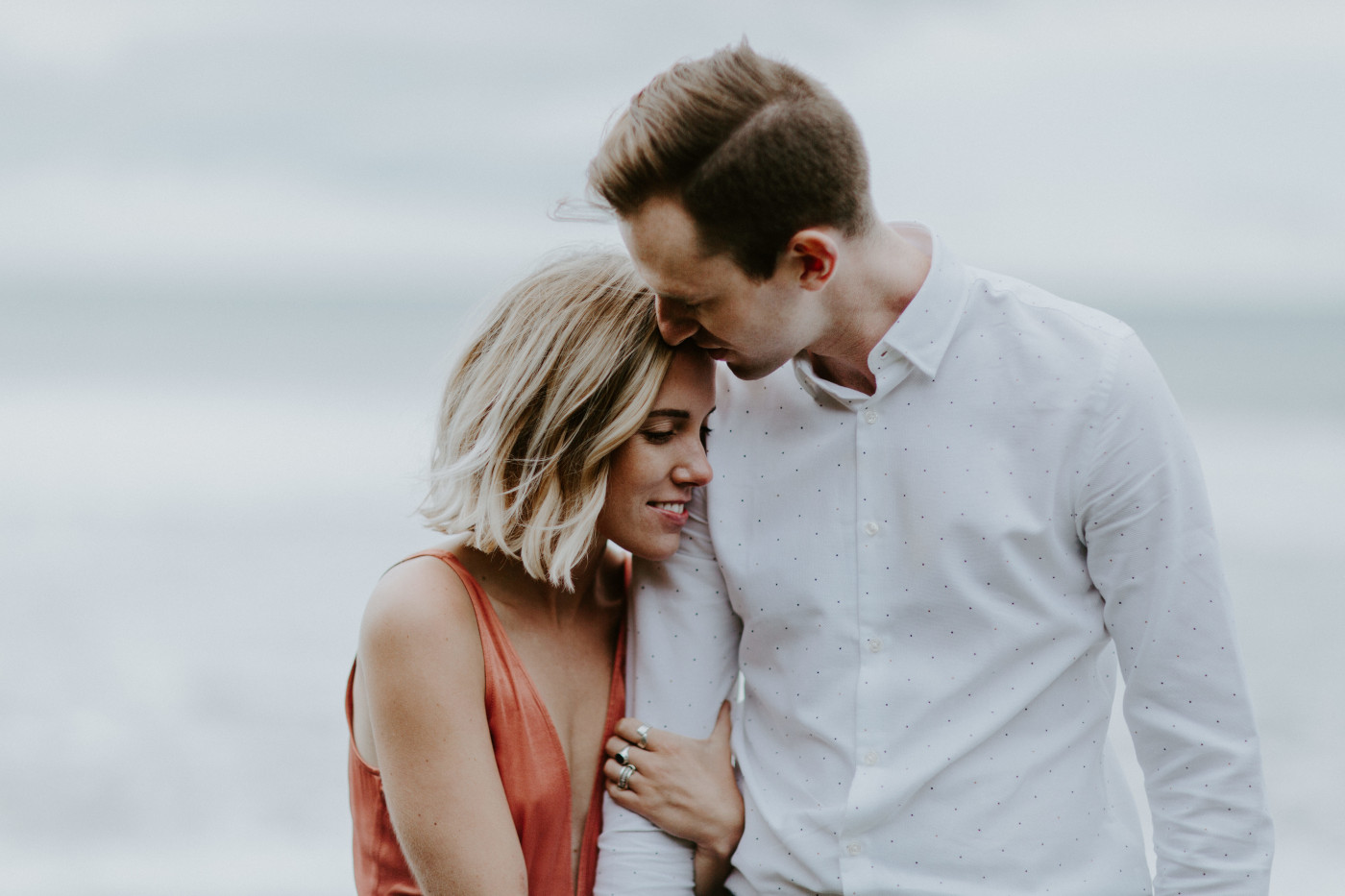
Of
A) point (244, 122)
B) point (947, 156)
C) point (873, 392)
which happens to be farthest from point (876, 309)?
point (244, 122)

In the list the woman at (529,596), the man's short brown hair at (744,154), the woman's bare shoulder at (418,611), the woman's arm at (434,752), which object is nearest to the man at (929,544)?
the man's short brown hair at (744,154)

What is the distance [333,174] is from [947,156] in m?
8.61

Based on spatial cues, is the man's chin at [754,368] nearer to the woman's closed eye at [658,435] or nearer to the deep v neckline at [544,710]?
the woman's closed eye at [658,435]

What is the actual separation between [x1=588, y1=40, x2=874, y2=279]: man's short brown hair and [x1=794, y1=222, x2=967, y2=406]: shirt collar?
0.16m

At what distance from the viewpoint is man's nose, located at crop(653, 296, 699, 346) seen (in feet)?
5.47

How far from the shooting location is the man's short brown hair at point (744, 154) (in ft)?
5.03

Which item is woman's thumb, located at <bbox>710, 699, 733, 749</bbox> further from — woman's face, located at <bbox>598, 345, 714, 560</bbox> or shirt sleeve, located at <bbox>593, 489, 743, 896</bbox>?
woman's face, located at <bbox>598, 345, 714, 560</bbox>

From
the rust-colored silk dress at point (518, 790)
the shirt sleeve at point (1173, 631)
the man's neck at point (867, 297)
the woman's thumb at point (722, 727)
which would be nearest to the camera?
the shirt sleeve at point (1173, 631)

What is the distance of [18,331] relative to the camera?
1552 cm

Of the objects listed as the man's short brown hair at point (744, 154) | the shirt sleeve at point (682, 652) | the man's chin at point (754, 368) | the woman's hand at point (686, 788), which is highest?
the man's short brown hair at point (744, 154)

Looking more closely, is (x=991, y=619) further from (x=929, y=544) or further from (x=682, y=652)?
(x=682, y=652)

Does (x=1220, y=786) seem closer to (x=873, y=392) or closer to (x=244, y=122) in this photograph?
(x=873, y=392)

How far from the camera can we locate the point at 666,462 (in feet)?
5.85

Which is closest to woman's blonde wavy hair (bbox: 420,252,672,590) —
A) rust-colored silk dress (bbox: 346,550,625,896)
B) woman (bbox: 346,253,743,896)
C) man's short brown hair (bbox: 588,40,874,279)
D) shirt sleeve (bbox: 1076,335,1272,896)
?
woman (bbox: 346,253,743,896)
